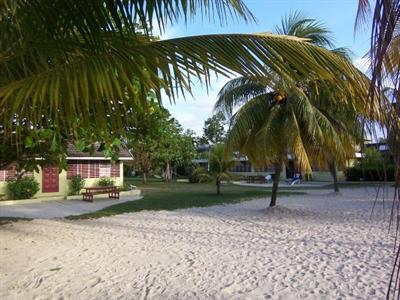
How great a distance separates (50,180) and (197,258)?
63.8 ft

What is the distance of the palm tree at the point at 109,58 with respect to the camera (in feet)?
10.2

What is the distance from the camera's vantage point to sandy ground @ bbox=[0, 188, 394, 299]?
6801 millimetres

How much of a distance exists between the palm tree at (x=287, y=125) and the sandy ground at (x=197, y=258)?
224cm

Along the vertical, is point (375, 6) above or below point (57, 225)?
above

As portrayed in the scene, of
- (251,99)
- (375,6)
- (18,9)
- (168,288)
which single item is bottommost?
(168,288)

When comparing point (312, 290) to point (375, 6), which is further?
point (312, 290)

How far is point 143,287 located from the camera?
23.0 feet

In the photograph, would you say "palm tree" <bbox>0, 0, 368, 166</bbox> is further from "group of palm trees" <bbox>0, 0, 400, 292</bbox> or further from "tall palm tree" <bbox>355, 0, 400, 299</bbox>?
"tall palm tree" <bbox>355, 0, 400, 299</bbox>

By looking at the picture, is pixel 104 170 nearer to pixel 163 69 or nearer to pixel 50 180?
pixel 50 180

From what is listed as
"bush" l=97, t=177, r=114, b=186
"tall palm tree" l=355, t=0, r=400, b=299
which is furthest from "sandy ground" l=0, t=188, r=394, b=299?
"bush" l=97, t=177, r=114, b=186

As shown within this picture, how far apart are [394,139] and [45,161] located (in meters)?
10.6

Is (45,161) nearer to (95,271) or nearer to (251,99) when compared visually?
(95,271)

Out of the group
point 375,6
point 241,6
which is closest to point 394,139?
point 375,6

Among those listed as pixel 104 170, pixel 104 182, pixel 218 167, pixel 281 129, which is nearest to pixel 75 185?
pixel 104 182
